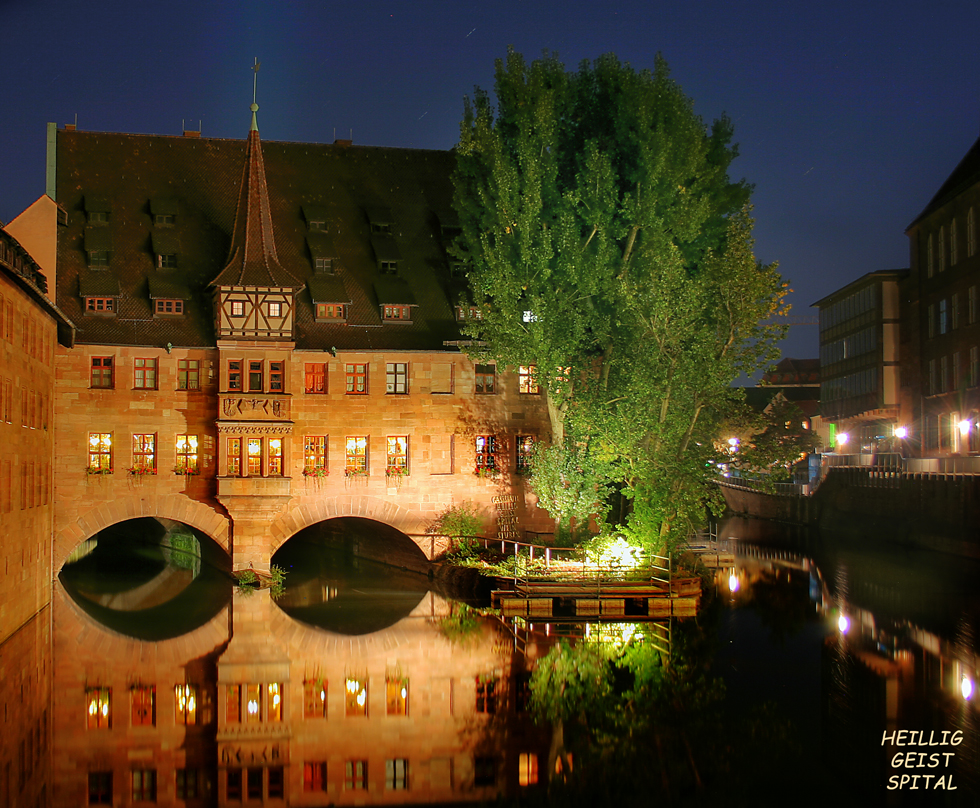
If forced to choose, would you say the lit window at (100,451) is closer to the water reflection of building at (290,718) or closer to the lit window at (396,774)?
the water reflection of building at (290,718)

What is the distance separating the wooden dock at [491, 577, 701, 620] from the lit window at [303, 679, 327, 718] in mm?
7578

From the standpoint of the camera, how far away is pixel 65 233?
112 feet

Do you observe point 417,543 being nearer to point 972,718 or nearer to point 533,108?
point 533,108

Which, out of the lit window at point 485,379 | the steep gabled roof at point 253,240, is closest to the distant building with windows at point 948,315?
the lit window at point 485,379

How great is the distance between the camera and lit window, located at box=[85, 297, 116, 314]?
3269 cm

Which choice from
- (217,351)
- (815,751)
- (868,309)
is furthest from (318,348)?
(868,309)

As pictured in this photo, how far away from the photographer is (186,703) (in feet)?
61.0

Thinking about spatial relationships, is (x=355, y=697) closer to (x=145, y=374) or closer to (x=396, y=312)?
(x=145, y=374)

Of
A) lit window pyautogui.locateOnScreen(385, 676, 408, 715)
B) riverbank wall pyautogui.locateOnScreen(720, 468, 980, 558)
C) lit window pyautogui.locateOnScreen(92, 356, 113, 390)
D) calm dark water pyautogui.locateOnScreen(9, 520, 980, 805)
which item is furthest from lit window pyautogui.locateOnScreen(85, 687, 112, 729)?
riverbank wall pyautogui.locateOnScreen(720, 468, 980, 558)

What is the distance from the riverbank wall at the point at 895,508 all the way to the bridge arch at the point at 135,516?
75.5 ft

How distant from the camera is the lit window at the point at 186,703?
1750 cm

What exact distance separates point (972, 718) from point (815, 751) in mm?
3442

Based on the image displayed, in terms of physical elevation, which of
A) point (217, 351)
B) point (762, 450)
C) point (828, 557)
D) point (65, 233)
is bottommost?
point (828, 557)

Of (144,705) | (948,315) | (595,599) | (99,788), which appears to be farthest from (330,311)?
(948,315)
